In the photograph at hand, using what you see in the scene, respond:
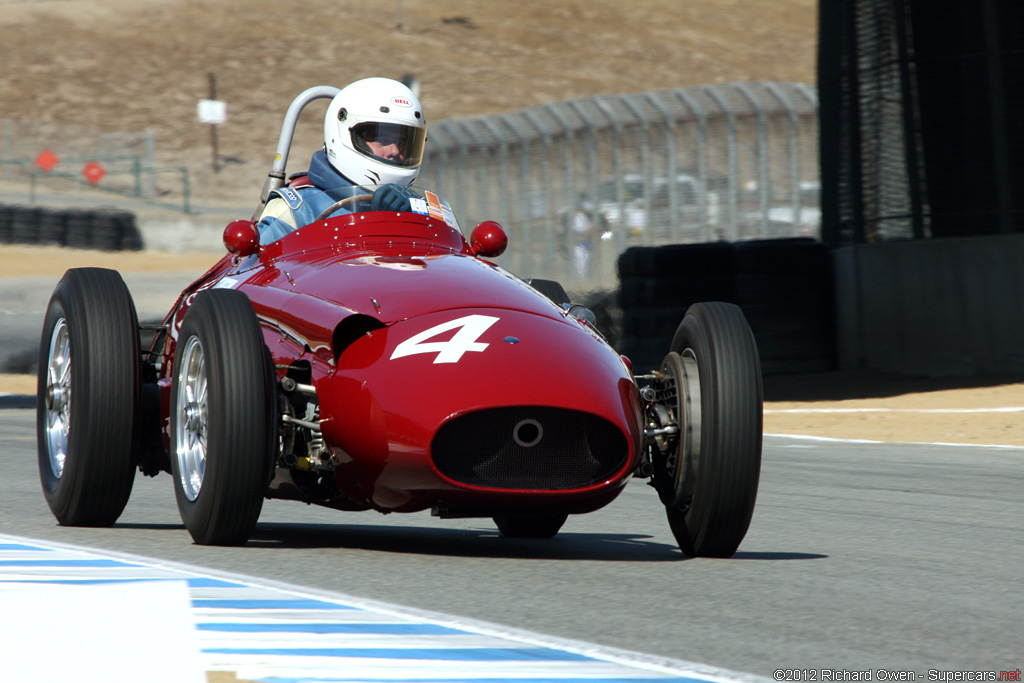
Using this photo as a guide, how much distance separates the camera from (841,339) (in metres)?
17.4

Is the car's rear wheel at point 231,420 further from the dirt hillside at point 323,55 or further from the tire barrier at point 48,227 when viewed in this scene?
the dirt hillside at point 323,55

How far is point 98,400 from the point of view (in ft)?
20.6

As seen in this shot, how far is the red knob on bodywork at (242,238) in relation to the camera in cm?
664

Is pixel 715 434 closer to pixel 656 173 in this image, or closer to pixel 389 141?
pixel 389 141

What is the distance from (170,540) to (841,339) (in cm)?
1239

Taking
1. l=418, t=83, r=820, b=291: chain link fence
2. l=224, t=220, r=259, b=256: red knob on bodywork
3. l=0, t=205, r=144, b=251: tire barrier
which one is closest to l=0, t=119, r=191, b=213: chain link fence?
l=0, t=205, r=144, b=251: tire barrier

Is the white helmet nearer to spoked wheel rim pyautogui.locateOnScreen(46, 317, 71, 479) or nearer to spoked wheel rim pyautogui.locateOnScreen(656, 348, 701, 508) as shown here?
spoked wheel rim pyautogui.locateOnScreen(46, 317, 71, 479)

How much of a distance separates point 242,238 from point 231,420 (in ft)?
4.95

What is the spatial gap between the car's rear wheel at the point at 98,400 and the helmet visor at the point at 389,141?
4.44 ft

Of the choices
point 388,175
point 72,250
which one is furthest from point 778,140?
point 72,250

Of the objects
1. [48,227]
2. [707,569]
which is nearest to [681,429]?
[707,569]

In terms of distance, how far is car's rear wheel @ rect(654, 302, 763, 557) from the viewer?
17.9 ft

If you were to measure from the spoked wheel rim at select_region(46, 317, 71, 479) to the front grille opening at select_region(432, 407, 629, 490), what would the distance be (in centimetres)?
215

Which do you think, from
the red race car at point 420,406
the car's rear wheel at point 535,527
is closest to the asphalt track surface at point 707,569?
the car's rear wheel at point 535,527
